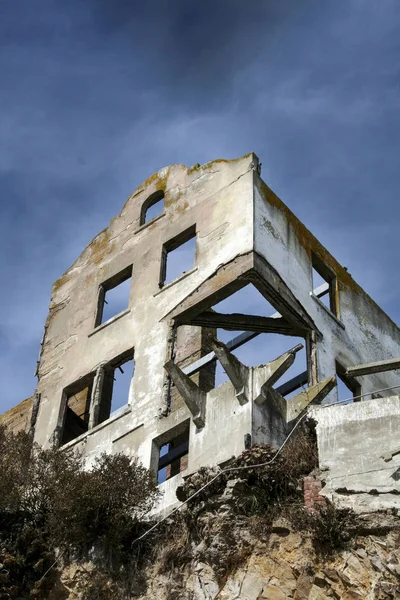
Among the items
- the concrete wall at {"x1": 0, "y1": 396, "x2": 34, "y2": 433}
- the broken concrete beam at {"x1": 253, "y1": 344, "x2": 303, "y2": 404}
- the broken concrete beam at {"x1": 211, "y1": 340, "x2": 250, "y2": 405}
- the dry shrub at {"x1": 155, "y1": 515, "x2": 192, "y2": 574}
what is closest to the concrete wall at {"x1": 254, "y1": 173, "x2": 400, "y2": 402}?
the broken concrete beam at {"x1": 253, "y1": 344, "x2": 303, "y2": 404}

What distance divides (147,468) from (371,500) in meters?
5.57

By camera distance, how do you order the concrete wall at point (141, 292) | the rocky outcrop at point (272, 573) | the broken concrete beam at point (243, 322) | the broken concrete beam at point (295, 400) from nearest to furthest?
1. the rocky outcrop at point (272, 573)
2. the broken concrete beam at point (295, 400)
3. the concrete wall at point (141, 292)
4. the broken concrete beam at point (243, 322)

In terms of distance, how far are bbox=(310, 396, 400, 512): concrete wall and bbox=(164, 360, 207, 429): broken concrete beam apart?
3288 millimetres

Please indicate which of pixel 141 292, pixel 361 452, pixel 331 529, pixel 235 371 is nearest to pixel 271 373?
pixel 235 371

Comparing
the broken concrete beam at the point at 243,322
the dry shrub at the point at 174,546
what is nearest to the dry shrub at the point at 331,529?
the dry shrub at the point at 174,546

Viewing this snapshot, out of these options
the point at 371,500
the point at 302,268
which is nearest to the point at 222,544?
the point at 371,500

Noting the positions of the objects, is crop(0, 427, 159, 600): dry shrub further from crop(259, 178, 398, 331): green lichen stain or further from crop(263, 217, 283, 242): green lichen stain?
crop(259, 178, 398, 331): green lichen stain

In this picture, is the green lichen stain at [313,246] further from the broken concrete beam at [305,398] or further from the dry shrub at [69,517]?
the dry shrub at [69,517]

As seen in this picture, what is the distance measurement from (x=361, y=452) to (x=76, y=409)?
455 inches

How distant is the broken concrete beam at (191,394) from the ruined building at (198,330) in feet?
0.08

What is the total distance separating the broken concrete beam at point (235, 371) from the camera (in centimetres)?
1777

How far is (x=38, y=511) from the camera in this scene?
1786cm

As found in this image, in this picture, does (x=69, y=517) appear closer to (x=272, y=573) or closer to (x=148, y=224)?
(x=272, y=573)

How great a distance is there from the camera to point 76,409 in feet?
81.8
